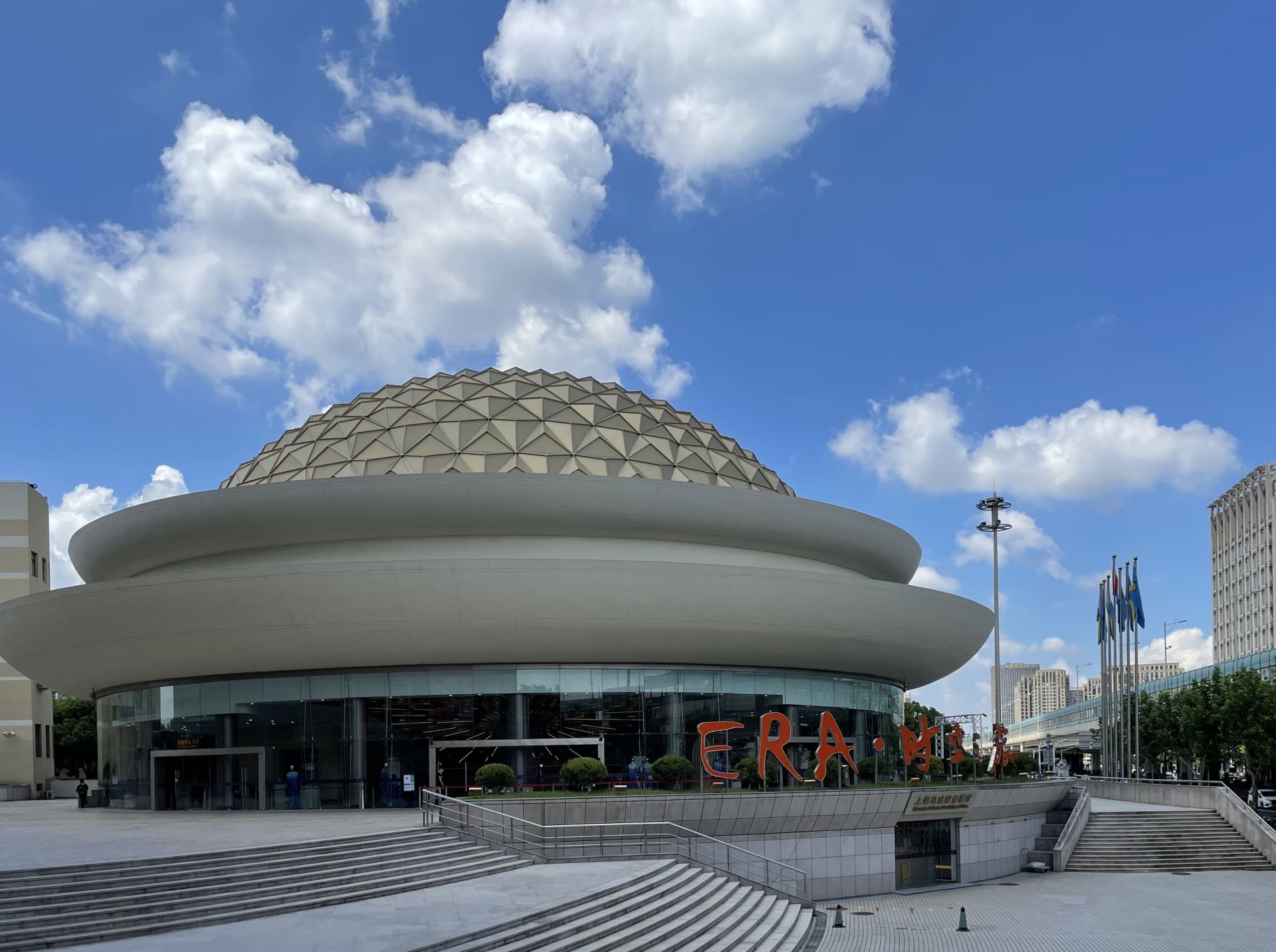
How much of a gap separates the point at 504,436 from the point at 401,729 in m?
12.3

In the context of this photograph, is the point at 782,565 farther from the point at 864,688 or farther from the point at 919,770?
the point at 919,770

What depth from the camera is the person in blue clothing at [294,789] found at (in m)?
36.0

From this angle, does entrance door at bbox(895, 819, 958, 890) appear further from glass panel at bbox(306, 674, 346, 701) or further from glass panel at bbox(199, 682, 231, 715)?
glass panel at bbox(199, 682, 231, 715)

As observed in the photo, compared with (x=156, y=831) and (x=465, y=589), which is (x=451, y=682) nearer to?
(x=465, y=589)

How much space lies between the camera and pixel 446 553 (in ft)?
129

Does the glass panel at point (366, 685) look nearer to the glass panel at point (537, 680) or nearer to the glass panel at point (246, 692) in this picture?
the glass panel at point (246, 692)

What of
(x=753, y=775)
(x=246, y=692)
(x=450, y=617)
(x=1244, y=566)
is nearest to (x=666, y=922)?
(x=753, y=775)

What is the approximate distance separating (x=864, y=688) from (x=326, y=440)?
22.5 meters

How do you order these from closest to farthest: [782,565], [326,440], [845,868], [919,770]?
[845,868] → [919,770] → [782,565] → [326,440]

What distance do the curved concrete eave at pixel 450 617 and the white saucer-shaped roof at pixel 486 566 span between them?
6 cm

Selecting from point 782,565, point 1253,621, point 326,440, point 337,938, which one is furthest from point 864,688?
point 1253,621

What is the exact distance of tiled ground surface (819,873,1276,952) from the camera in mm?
25953

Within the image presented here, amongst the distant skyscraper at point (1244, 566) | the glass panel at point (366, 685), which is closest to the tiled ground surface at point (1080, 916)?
the glass panel at point (366, 685)

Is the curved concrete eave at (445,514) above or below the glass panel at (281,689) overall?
above
